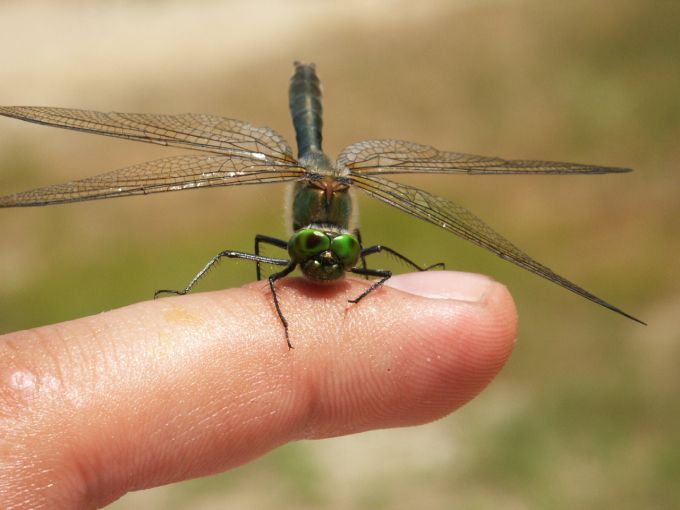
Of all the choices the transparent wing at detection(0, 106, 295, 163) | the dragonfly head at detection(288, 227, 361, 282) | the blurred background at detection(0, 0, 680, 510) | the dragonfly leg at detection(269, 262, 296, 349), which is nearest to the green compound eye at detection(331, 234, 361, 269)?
the dragonfly head at detection(288, 227, 361, 282)

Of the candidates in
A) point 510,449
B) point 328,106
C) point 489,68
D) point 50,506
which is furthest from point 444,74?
point 50,506

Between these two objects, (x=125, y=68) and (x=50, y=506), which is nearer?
(x=50, y=506)

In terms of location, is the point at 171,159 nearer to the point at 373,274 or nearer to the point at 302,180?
the point at 302,180

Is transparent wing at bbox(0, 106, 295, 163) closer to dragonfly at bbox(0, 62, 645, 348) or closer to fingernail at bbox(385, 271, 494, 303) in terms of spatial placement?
dragonfly at bbox(0, 62, 645, 348)

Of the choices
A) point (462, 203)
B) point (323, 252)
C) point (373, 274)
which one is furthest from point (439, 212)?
point (462, 203)

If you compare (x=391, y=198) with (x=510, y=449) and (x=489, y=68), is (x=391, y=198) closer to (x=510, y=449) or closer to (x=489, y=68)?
(x=510, y=449)
